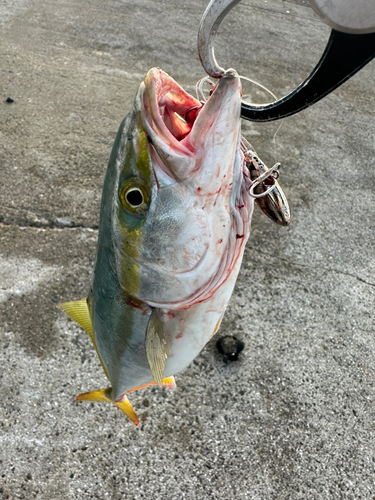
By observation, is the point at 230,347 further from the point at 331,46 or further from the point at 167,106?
the point at 331,46

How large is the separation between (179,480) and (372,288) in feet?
5.51

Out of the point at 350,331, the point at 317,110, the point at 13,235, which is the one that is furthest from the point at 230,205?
the point at 317,110

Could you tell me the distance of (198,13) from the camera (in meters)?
5.37

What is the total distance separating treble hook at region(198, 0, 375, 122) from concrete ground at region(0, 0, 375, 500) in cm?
156

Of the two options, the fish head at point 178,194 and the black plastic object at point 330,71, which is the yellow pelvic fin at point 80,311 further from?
the black plastic object at point 330,71

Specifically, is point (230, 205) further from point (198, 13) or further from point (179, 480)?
point (198, 13)

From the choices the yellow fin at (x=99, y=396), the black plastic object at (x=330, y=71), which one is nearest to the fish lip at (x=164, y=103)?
the black plastic object at (x=330, y=71)

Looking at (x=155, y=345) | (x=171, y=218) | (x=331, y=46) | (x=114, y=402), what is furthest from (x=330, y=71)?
(x=114, y=402)

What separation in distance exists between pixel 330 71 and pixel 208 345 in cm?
168

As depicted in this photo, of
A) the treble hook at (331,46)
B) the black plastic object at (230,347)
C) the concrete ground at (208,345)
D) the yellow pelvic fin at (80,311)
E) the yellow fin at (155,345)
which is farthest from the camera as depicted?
the black plastic object at (230,347)

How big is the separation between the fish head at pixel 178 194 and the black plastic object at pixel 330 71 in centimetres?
9

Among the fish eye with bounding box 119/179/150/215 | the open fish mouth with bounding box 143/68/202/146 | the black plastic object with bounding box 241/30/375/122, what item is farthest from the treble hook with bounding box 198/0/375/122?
the fish eye with bounding box 119/179/150/215

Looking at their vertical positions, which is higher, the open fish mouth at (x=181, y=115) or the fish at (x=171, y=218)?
the open fish mouth at (x=181, y=115)

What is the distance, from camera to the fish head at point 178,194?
0.93m
